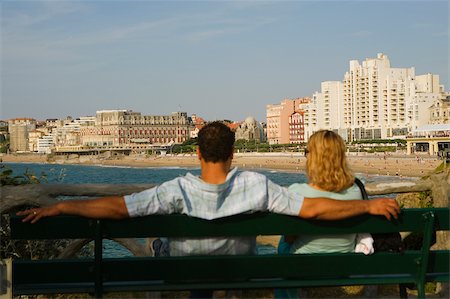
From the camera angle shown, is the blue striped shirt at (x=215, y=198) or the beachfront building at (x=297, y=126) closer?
the blue striped shirt at (x=215, y=198)

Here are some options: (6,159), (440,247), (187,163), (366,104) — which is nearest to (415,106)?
(366,104)

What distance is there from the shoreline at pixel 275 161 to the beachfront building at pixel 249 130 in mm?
29999

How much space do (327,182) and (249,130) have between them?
14722cm

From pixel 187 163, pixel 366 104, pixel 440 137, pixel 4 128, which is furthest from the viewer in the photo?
pixel 4 128

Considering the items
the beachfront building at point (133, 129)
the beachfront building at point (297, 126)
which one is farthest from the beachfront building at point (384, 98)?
the beachfront building at point (133, 129)

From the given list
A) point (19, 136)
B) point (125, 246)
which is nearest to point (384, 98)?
point (19, 136)

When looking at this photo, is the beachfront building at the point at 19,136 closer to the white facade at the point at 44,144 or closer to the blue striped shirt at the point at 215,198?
the white facade at the point at 44,144

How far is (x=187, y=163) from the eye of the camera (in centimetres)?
10425

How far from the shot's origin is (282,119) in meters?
140

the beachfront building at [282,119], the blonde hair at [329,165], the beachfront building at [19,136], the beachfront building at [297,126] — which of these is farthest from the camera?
the beachfront building at [19,136]

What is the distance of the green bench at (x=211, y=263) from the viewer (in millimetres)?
2900

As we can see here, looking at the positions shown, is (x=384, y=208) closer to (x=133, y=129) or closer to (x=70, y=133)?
(x=133, y=129)

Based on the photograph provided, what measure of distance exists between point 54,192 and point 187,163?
331ft

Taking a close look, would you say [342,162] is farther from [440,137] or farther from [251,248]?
[440,137]
